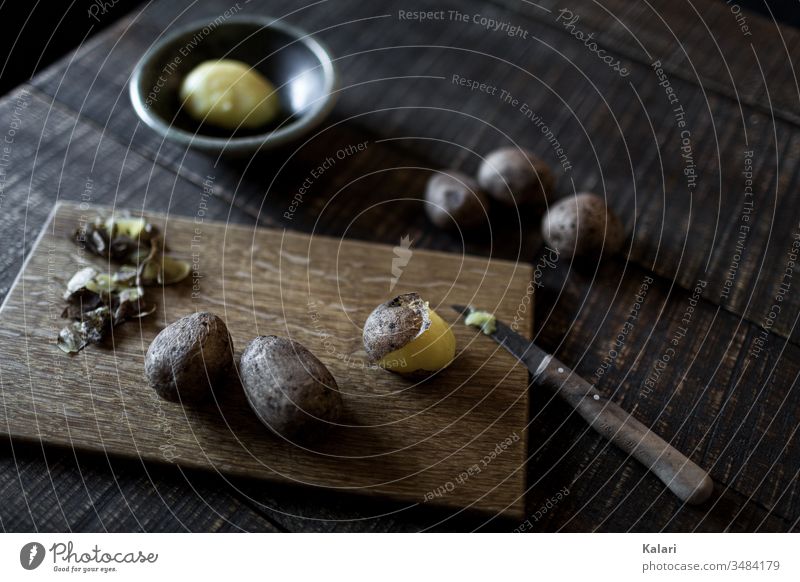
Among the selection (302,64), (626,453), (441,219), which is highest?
(302,64)

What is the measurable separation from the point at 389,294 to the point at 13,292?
0.45 meters

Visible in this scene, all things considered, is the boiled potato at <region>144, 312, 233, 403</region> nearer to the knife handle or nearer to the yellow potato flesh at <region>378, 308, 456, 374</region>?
the yellow potato flesh at <region>378, 308, 456, 374</region>

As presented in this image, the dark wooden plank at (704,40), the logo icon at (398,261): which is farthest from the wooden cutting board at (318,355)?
the dark wooden plank at (704,40)

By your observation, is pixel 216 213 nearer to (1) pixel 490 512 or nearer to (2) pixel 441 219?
(2) pixel 441 219

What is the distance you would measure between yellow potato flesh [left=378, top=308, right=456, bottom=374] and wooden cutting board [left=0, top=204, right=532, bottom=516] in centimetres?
2

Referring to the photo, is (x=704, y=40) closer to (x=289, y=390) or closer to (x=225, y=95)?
(x=225, y=95)

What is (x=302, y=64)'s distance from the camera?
118 cm

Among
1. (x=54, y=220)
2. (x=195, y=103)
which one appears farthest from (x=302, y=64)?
(x=54, y=220)

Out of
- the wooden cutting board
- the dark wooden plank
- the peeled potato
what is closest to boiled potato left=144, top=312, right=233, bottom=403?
the wooden cutting board

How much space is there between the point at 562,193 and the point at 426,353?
42 centimetres
